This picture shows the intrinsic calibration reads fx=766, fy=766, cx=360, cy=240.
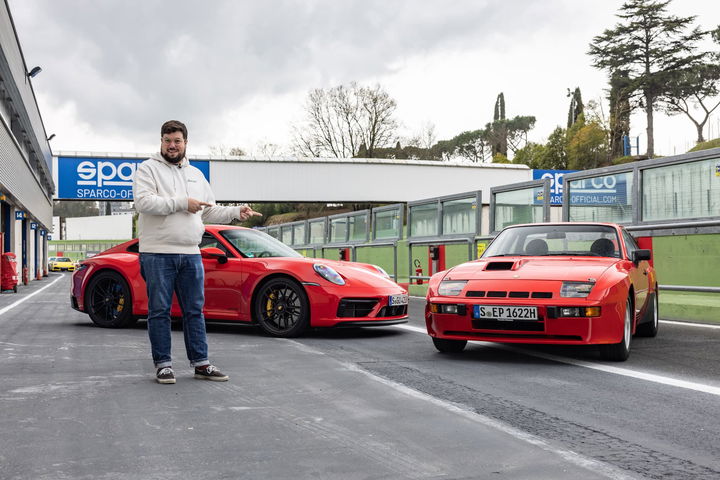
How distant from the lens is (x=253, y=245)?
349 inches

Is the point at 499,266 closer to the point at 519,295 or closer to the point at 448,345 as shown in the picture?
the point at 519,295

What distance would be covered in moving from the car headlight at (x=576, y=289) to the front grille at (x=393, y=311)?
8.45 ft

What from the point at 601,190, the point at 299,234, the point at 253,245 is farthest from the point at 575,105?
the point at 253,245

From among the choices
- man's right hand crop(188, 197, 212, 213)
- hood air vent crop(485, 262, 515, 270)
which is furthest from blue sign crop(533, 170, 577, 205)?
man's right hand crop(188, 197, 212, 213)

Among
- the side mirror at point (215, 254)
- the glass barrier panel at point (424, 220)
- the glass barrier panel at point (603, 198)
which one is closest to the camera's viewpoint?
the side mirror at point (215, 254)

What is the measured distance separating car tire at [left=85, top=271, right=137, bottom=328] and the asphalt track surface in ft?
6.67

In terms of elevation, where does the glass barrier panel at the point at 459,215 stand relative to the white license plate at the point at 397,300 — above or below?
above

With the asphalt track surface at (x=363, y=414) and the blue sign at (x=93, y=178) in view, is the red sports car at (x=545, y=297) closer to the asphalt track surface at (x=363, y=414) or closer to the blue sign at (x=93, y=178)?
the asphalt track surface at (x=363, y=414)

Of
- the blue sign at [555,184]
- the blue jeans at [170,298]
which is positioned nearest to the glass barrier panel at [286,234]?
the blue sign at [555,184]

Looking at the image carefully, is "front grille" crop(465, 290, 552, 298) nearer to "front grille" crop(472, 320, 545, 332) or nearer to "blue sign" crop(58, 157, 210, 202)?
"front grille" crop(472, 320, 545, 332)

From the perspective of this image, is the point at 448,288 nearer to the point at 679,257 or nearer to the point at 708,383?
the point at 708,383

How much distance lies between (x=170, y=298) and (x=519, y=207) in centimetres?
1051

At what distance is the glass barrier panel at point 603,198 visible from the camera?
454 inches

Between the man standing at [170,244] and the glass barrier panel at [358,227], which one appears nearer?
the man standing at [170,244]
